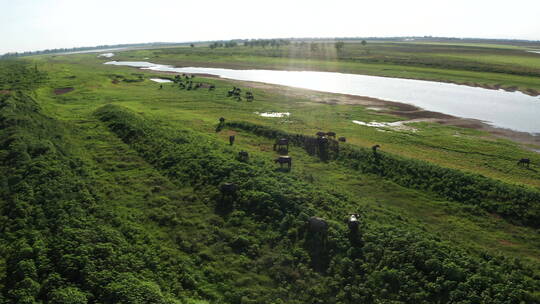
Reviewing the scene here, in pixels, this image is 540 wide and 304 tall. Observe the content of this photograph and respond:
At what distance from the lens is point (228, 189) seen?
81.3 ft

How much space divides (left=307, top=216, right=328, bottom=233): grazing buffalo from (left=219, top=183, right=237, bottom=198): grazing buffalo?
691 cm

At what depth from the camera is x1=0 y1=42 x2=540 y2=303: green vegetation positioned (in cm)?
1628

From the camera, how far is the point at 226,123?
Answer: 45188 millimetres

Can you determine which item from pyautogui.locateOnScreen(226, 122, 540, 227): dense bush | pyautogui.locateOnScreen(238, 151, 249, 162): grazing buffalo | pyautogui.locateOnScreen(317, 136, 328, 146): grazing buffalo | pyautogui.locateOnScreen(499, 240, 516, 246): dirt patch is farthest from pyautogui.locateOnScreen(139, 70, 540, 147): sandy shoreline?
pyautogui.locateOnScreen(238, 151, 249, 162): grazing buffalo

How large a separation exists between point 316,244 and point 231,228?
573 cm

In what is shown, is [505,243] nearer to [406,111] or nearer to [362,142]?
[362,142]

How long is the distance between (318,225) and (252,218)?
475 centimetres

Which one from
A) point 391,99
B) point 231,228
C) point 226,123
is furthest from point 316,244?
point 391,99

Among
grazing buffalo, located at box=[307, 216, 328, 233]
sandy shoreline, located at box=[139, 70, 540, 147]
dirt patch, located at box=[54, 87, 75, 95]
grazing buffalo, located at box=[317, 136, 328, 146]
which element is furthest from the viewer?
dirt patch, located at box=[54, 87, 75, 95]

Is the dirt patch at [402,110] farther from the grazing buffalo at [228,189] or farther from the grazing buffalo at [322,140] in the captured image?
the grazing buffalo at [228,189]

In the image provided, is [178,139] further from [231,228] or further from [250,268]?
[250,268]

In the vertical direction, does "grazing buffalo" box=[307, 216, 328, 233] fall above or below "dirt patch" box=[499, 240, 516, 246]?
above

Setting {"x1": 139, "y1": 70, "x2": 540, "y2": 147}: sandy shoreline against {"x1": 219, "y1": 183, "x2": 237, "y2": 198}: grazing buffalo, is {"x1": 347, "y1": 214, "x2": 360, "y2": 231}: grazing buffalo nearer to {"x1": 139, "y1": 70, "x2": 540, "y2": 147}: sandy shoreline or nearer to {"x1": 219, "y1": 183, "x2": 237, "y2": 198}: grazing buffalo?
{"x1": 219, "y1": 183, "x2": 237, "y2": 198}: grazing buffalo

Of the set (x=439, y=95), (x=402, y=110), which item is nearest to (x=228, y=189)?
(x=402, y=110)
